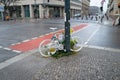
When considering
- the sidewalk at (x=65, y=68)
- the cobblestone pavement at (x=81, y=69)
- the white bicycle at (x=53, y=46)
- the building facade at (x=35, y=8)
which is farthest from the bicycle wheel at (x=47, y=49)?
the building facade at (x=35, y=8)

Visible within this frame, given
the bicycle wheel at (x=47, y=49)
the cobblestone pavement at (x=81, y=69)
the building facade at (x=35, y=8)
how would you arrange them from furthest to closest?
the building facade at (x=35, y=8), the bicycle wheel at (x=47, y=49), the cobblestone pavement at (x=81, y=69)

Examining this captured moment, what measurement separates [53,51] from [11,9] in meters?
58.0

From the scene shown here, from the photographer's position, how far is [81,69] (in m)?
5.79

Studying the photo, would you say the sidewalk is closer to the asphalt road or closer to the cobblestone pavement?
the cobblestone pavement

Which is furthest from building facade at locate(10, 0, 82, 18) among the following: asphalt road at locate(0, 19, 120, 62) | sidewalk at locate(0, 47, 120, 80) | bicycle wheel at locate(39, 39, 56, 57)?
sidewalk at locate(0, 47, 120, 80)

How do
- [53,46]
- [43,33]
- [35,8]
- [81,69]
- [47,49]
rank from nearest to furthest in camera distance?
[81,69]
[53,46]
[47,49]
[43,33]
[35,8]

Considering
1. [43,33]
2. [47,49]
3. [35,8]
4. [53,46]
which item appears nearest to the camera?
[53,46]

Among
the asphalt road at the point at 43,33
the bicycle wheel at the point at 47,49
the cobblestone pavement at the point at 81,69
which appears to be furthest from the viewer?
the asphalt road at the point at 43,33

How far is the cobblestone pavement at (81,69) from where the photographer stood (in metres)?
5.16

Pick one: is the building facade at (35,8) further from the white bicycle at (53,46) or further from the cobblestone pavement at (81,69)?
the cobblestone pavement at (81,69)

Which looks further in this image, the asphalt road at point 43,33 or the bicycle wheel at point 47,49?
the asphalt road at point 43,33

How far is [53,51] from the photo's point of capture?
744 centimetres

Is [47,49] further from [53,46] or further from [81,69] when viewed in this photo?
[81,69]

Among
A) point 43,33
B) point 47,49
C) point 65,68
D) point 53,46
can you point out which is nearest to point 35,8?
point 43,33
